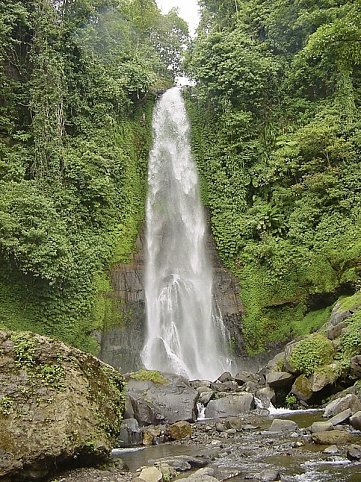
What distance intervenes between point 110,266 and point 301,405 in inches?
381

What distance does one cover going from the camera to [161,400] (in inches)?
437

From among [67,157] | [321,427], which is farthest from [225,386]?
[67,157]

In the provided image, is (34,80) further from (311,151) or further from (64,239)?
(311,151)

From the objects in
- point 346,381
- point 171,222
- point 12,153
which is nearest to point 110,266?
point 171,222

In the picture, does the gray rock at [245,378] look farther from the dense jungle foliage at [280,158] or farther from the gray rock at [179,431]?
the gray rock at [179,431]

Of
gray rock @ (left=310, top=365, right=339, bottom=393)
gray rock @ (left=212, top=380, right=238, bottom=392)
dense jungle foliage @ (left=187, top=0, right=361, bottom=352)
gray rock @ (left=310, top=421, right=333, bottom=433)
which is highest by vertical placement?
dense jungle foliage @ (left=187, top=0, right=361, bottom=352)

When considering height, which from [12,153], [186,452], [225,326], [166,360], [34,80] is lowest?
[186,452]

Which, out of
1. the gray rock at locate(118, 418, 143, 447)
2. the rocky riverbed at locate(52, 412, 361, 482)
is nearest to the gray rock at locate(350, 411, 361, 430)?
the rocky riverbed at locate(52, 412, 361, 482)

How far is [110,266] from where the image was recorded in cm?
1848

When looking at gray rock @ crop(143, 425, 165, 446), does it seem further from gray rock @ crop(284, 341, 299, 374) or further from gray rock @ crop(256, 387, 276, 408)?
gray rock @ crop(284, 341, 299, 374)

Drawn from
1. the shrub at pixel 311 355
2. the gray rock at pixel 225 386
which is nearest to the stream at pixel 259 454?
the shrub at pixel 311 355

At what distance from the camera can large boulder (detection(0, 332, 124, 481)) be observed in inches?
238

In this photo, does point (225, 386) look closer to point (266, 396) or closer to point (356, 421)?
point (266, 396)

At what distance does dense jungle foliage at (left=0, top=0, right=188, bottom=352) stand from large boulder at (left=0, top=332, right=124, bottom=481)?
849 centimetres
